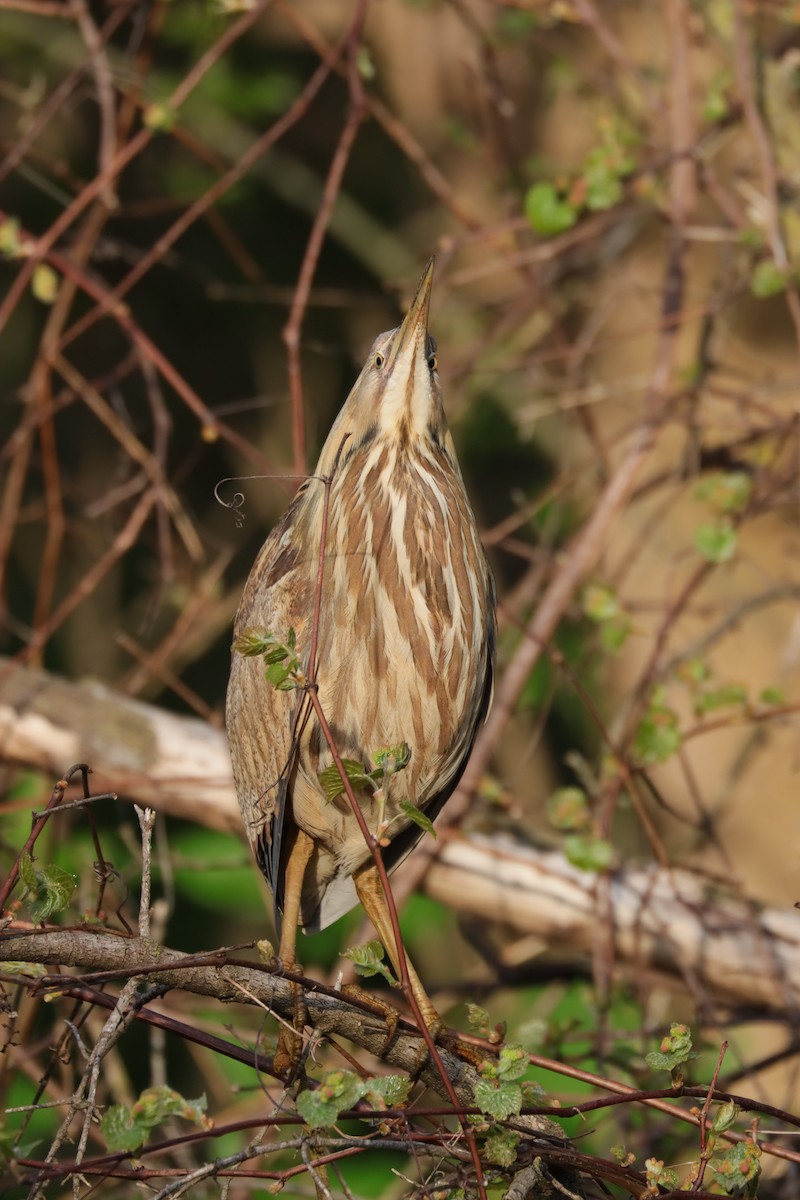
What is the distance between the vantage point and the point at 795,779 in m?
4.12

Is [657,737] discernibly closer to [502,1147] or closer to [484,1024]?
[484,1024]

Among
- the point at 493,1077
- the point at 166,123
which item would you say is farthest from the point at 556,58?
the point at 493,1077

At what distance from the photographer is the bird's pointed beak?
2.09m

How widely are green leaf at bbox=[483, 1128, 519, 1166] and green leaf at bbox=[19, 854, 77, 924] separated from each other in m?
0.52

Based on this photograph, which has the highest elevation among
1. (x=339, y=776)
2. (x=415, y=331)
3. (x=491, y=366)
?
(x=415, y=331)

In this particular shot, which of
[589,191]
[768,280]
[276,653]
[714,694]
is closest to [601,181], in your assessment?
[589,191]

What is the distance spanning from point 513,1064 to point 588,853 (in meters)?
1.30

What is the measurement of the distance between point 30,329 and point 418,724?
4.11 m

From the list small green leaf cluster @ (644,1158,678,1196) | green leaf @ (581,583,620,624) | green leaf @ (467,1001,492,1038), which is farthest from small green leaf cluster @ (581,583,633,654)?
small green leaf cluster @ (644,1158,678,1196)

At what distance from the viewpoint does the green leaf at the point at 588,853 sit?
266 centimetres

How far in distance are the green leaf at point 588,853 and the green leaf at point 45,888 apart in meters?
1.46

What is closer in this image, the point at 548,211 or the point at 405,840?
the point at 405,840

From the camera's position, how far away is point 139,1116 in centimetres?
124

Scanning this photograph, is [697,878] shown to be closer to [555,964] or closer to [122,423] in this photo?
[555,964]
